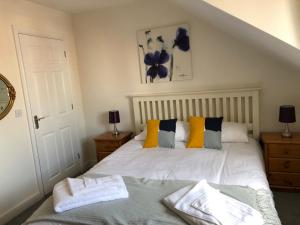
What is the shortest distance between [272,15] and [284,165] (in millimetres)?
1678

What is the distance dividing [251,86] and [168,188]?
6.34 feet

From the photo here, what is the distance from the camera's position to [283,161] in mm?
A: 2740

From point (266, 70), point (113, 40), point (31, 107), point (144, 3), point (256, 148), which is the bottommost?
point (256, 148)

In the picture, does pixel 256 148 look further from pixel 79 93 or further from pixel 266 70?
pixel 79 93

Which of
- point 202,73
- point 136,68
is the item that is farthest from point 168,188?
point 136,68

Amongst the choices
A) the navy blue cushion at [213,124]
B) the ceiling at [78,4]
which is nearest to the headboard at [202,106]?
the navy blue cushion at [213,124]

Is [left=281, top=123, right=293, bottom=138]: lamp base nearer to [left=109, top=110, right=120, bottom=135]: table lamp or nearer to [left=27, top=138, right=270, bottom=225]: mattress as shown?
[left=27, top=138, right=270, bottom=225]: mattress

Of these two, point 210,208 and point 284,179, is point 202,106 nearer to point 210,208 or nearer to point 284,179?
point 284,179

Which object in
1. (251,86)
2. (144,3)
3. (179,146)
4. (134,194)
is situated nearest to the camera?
(134,194)

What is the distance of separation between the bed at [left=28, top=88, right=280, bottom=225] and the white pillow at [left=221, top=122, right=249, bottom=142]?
0.08 m

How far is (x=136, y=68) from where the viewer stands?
3.62 m

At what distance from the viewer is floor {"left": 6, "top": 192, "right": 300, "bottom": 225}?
2.32m

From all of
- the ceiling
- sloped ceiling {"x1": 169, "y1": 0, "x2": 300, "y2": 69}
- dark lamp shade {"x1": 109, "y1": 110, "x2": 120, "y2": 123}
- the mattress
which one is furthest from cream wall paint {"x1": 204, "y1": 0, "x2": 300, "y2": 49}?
dark lamp shade {"x1": 109, "y1": 110, "x2": 120, "y2": 123}

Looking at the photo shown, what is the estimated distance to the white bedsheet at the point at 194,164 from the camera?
2057 millimetres
